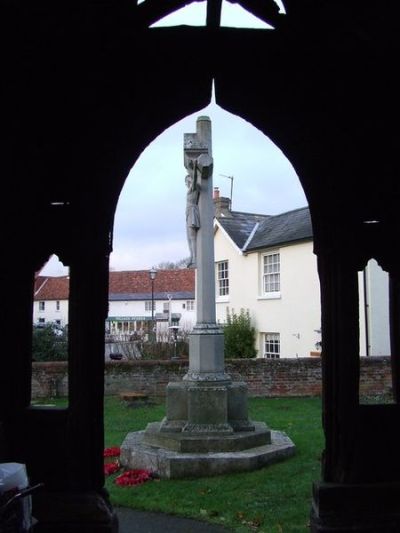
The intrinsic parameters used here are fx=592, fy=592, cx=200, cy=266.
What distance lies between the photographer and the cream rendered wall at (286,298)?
19016 millimetres

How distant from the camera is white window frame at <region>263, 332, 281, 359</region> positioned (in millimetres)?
20750

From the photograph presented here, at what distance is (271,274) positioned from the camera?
69.1ft

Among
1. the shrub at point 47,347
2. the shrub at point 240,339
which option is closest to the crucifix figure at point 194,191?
the shrub at point 47,347

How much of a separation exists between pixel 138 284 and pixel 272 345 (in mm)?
36373

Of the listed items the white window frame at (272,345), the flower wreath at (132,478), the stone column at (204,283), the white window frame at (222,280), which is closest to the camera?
the flower wreath at (132,478)

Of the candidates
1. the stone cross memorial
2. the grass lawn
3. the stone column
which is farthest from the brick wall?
the stone column

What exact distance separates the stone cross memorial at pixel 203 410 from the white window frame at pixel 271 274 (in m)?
11.3

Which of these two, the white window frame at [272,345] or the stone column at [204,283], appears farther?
the white window frame at [272,345]

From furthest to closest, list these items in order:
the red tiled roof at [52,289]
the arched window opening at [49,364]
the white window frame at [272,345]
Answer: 1. the red tiled roof at [52,289]
2. the white window frame at [272,345]
3. the arched window opening at [49,364]

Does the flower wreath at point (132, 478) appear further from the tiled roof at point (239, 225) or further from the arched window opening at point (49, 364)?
the tiled roof at point (239, 225)

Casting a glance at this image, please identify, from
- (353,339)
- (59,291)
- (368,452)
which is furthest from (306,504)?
(59,291)

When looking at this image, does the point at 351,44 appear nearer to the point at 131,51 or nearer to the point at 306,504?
the point at 131,51

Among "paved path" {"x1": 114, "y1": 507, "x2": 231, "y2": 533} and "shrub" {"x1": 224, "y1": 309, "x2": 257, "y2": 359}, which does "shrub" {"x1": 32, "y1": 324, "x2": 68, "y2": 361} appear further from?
"paved path" {"x1": 114, "y1": 507, "x2": 231, "y2": 533}

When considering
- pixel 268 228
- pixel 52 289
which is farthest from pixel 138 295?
pixel 268 228
